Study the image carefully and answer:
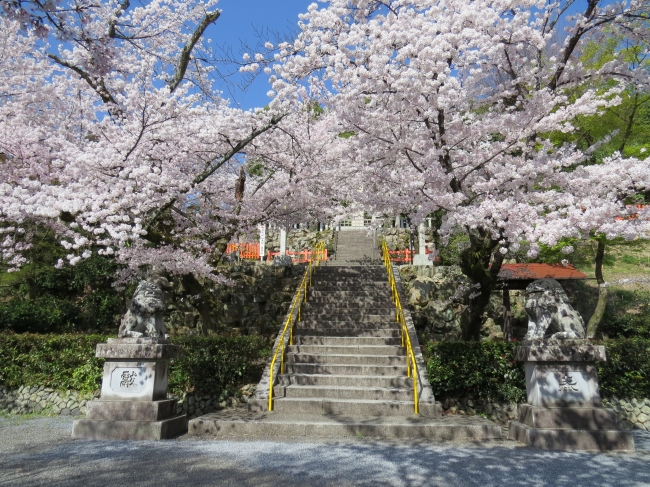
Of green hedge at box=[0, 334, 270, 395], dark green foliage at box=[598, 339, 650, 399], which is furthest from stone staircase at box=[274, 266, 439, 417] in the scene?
dark green foliage at box=[598, 339, 650, 399]

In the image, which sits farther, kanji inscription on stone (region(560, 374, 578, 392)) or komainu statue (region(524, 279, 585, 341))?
komainu statue (region(524, 279, 585, 341))

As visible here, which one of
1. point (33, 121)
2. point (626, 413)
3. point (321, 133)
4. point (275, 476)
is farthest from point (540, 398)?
point (33, 121)

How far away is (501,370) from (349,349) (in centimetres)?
309

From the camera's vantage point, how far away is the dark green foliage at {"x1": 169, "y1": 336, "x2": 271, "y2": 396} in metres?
9.28

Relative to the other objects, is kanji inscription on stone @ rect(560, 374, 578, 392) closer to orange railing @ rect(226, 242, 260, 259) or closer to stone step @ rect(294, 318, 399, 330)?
stone step @ rect(294, 318, 399, 330)

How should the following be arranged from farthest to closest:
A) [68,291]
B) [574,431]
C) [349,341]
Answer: [68,291] < [349,341] < [574,431]

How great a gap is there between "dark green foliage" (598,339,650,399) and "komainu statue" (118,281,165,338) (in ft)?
26.7

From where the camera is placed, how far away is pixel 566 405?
21.1ft

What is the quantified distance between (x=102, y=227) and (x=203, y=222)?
3675mm

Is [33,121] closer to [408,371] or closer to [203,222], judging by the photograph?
[203,222]

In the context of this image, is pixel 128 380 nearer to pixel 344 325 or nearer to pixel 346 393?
pixel 346 393

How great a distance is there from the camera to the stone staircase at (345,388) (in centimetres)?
677

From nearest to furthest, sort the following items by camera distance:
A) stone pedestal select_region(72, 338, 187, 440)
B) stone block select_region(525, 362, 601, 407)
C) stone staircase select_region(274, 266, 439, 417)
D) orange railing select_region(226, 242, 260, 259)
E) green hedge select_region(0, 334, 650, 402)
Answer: stone block select_region(525, 362, 601, 407), stone pedestal select_region(72, 338, 187, 440), stone staircase select_region(274, 266, 439, 417), green hedge select_region(0, 334, 650, 402), orange railing select_region(226, 242, 260, 259)

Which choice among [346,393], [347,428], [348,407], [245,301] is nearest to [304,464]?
[347,428]
